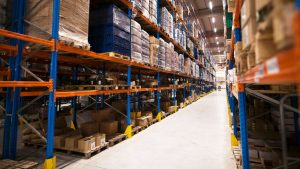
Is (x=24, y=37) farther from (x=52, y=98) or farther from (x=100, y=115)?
(x=100, y=115)

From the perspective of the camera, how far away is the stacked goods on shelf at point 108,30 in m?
4.40

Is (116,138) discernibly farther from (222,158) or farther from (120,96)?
(120,96)

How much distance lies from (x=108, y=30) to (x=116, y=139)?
2.60 metres

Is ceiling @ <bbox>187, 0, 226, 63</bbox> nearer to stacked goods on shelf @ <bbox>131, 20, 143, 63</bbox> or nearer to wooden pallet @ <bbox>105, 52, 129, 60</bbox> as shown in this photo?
stacked goods on shelf @ <bbox>131, 20, 143, 63</bbox>

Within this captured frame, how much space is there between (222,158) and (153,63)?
13.0 feet

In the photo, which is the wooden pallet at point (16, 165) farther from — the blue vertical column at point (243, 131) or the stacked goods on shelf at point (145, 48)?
the stacked goods on shelf at point (145, 48)

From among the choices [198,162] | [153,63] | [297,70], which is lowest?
[198,162]

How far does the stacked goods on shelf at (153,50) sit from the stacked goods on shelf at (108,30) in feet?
5.91

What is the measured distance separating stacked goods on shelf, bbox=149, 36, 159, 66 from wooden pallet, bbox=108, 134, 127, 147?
2.70 m

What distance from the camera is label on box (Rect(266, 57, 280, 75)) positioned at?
0.75 metres

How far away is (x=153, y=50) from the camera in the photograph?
6.59 m

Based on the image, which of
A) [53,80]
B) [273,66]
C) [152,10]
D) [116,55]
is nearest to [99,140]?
[53,80]

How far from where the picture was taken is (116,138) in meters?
4.45

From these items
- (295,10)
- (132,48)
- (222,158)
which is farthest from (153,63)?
(295,10)
